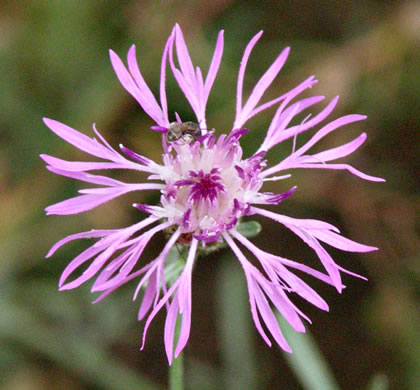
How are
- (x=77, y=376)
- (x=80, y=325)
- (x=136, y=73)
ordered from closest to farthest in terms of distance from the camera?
(x=136, y=73) < (x=80, y=325) < (x=77, y=376)

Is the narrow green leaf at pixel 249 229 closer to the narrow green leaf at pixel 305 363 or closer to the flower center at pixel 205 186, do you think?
the flower center at pixel 205 186

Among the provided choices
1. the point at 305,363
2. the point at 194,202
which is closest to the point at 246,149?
the point at 305,363

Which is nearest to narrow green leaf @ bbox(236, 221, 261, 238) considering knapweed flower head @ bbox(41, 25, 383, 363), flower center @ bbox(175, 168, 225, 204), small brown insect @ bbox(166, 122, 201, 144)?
knapweed flower head @ bbox(41, 25, 383, 363)

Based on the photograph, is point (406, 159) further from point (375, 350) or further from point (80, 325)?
point (80, 325)

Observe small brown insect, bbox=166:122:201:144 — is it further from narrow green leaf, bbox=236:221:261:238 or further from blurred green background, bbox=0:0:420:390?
blurred green background, bbox=0:0:420:390

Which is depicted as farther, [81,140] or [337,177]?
[337,177]

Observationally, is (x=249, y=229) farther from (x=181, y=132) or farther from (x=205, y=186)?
(x=181, y=132)

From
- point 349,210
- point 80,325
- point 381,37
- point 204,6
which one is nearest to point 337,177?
point 349,210

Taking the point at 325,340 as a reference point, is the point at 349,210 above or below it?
above

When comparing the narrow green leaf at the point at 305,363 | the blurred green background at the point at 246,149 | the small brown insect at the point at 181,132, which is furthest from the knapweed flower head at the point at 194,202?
the blurred green background at the point at 246,149
